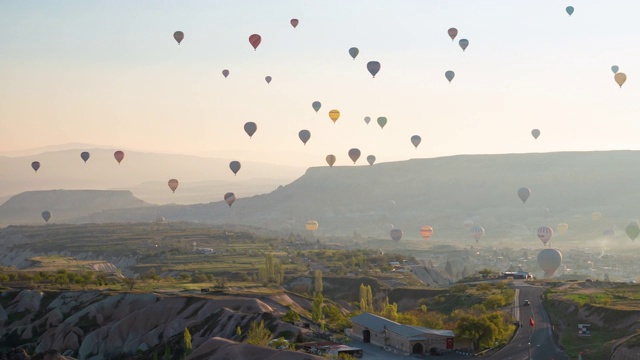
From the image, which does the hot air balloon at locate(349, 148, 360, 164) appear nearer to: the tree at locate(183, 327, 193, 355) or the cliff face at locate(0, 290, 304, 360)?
the cliff face at locate(0, 290, 304, 360)

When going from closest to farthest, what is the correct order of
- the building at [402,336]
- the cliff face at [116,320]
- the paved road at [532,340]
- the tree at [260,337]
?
the paved road at [532,340], the tree at [260,337], the building at [402,336], the cliff face at [116,320]

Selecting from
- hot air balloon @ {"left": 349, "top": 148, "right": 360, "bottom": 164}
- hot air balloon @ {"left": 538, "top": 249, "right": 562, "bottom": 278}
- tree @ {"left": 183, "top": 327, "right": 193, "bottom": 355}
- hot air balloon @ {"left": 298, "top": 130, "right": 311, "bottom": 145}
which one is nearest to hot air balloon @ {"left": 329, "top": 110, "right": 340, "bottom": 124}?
hot air balloon @ {"left": 298, "top": 130, "right": 311, "bottom": 145}

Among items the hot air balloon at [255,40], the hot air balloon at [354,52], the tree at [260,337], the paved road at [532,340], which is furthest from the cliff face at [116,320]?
the hot air balloon at [354,52]

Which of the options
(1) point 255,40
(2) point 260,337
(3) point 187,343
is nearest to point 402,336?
(2) point 260,337

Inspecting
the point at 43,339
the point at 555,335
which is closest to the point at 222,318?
the point at 43,339

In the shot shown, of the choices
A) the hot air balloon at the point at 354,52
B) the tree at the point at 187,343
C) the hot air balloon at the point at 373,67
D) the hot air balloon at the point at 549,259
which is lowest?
the tree at the point at 187,343

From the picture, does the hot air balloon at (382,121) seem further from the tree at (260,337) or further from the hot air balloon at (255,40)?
→ the tree at (260,337)

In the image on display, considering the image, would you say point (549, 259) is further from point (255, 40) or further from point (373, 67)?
point (255, 40)
